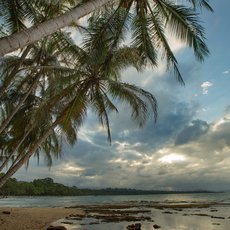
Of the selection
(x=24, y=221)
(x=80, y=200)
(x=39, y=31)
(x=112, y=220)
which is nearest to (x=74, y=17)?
(x=39, y=31)

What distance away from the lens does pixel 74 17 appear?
5.84 m

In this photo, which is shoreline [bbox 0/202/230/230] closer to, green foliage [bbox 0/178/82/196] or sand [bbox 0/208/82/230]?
sand [bbox 0/208/82/230]

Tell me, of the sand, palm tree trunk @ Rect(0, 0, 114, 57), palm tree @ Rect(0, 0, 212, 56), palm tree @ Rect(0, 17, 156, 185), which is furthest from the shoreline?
palm tree trunk @ Rect(0, 0, 114, 57)

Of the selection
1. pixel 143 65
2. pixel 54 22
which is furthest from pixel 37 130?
pixel 54 22

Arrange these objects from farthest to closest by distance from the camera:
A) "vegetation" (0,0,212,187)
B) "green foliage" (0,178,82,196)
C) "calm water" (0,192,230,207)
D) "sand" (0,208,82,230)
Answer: "green foliage" (0,178,82,196), "calm water" (0,192,230,207), "sand" (0,208,82,230), "vegetation" (0,0,212,187)

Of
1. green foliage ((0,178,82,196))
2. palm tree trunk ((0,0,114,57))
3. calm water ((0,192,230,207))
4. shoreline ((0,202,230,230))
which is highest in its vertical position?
green foliage ((0,178,82,196))

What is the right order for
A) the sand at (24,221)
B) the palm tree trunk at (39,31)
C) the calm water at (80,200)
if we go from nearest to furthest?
the palm tree trunk at (39,31) → the sand at (24,221) → the calm water at (80,200)

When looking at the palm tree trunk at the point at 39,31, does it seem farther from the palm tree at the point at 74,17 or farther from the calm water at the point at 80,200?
the calm water at the point at 80,200

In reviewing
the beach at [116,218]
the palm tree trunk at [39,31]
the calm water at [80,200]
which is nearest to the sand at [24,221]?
the beach at [116,218]

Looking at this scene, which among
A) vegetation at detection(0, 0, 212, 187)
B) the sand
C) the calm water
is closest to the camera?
vegetation at detection(0, 0, 212, 187)

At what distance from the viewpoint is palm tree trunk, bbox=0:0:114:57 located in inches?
179

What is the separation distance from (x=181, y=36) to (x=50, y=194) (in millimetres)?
137007

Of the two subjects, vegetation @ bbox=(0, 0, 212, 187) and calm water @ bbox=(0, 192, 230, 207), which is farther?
calm water @ bbox=(0, 192, 230, 207)

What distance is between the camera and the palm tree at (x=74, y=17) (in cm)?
461
